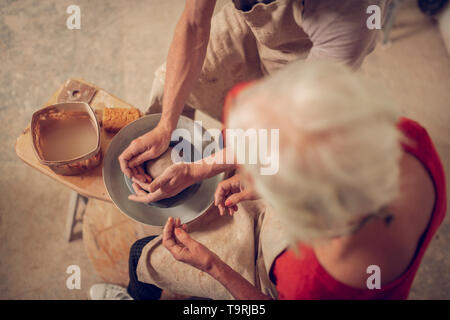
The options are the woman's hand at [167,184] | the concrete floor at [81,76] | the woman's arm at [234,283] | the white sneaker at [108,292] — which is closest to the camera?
the woman's arm at [234,283]

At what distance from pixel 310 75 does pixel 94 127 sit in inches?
32.0

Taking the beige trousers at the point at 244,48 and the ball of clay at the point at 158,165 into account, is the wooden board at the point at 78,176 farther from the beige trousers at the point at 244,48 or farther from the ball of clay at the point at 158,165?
the beige trousers at the point at 244,48

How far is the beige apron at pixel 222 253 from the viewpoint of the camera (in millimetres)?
938

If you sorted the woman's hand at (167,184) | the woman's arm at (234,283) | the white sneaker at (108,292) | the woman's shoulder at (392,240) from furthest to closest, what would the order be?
the white sneaker at (108,292), the woman's hand at (167,184), the woman's arm at (234,283), the woman's shoulder at (392,240)

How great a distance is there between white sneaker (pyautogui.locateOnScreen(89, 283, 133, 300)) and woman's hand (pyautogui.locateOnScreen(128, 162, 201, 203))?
72 cm

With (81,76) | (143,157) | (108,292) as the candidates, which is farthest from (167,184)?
(81,76)

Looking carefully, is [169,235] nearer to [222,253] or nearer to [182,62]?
[222,253]

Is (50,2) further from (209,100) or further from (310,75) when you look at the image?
(310,75)

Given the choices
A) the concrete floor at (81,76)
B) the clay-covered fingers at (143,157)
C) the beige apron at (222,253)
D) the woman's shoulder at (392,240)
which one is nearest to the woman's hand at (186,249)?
the beige apron at (222,253)

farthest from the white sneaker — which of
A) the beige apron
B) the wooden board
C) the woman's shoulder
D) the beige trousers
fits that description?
the woman's shoulder

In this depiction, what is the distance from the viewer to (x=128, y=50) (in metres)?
2.06

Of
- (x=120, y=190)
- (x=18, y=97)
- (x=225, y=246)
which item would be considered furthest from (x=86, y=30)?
(x=225, y=246)

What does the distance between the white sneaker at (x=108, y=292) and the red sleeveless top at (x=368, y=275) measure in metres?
1.03
